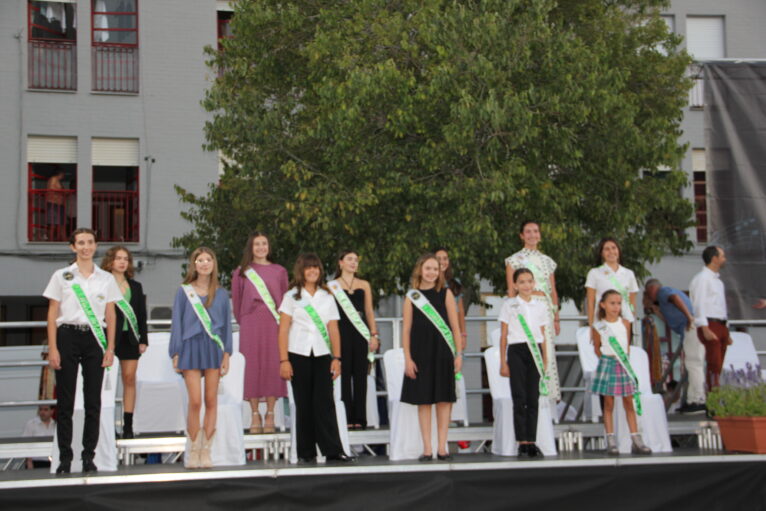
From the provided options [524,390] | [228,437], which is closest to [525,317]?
[524,390]

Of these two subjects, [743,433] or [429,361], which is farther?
[743,433]

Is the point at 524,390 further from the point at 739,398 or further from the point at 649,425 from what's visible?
the point at 739,398

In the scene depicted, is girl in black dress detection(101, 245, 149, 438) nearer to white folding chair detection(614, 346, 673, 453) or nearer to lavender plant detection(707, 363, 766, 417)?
white folding chair detection(614, 346, 673, 453)

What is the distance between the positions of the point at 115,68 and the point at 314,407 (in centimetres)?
1382

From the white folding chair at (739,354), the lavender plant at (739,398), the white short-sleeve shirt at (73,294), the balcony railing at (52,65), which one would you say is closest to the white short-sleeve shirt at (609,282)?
the lavender plant at (739,398)

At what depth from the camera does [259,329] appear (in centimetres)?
903

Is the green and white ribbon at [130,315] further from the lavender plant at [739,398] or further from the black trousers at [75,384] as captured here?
the lavender plant at [739,398]

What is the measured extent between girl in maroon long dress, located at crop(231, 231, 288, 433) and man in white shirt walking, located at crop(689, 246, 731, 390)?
155 inches

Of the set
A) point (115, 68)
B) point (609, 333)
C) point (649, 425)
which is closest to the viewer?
point (609, 333)

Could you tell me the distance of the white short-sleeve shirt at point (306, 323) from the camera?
794cm

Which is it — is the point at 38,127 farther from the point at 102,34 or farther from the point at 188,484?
the point at 188,484

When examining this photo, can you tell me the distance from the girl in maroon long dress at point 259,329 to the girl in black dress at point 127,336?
A: 0.83 metres

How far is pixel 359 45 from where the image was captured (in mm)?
12508

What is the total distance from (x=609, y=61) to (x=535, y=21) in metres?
3.01
